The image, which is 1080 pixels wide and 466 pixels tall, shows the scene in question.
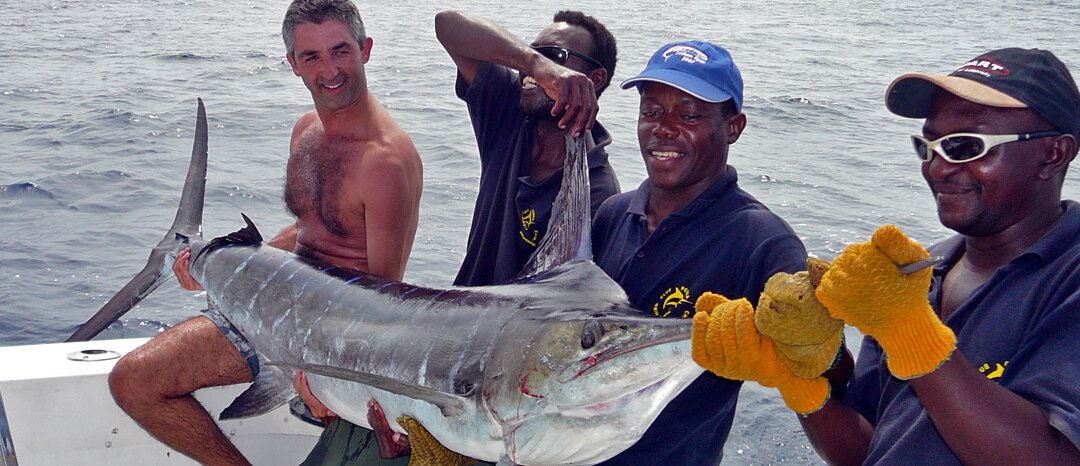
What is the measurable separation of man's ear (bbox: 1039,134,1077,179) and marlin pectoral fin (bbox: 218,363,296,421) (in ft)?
6.45

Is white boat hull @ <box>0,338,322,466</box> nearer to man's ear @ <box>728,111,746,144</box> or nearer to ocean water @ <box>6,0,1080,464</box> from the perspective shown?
ocean water @ <box>6,0,1080,464</box>

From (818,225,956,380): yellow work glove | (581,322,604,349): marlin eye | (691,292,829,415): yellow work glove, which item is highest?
(818,225,956,380): yellow work glove

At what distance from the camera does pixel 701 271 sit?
2066 millimetres

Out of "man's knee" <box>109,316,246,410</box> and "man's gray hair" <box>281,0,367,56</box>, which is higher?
"man's gray hair" <box>281,0,367,56</box>

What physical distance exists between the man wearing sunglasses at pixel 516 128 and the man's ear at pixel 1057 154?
132 centimetres

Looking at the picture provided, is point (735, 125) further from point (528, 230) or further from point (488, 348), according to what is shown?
point (488, 348)

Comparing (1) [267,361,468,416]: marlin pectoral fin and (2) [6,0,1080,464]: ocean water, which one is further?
(2) [6,0,1080,464]: ocean water

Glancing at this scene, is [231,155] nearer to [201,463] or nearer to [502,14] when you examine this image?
[201,463]

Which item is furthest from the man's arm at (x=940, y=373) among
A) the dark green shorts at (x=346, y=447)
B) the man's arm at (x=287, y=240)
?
the man's arm at (x=287, y=240)

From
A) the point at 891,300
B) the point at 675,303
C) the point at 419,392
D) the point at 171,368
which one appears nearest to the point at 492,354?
the point at 419,392

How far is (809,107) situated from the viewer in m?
11.3

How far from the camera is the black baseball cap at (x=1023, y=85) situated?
1.57 m

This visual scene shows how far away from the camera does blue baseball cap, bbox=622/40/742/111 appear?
215 cm

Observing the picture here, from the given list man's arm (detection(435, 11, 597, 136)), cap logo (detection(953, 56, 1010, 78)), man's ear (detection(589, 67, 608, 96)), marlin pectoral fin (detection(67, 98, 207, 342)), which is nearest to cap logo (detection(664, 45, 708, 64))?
man's arm (detection(435, 11, 597, 136))
